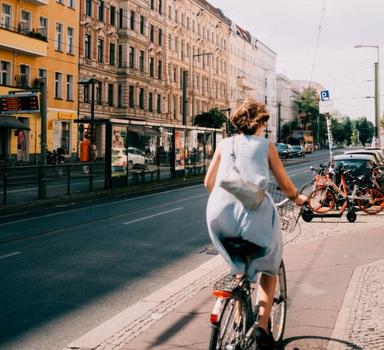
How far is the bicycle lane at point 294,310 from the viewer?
4.85m

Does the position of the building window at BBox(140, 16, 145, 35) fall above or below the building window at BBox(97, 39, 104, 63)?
above

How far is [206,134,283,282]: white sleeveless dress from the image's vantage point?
12.4ft

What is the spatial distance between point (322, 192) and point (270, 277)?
10821mm

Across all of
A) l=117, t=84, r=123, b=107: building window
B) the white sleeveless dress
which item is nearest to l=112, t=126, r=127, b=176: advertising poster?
the white sleeveless dress

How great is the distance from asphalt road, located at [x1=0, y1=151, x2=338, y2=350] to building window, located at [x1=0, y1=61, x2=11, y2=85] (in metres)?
26.1

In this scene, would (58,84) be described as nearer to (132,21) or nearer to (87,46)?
(87,46)

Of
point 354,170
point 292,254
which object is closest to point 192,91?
point 354,170

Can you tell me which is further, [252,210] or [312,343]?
[312,343]

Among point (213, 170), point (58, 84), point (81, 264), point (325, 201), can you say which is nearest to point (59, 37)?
point (58, 84)

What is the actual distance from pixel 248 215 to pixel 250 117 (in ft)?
2.20

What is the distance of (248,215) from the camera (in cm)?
378

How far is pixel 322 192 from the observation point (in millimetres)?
14617

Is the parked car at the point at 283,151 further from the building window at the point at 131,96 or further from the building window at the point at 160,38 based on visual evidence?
the building window at the point at 131,96

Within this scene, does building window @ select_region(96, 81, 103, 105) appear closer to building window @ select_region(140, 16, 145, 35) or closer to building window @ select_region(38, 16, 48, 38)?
building window @ select_region(38, 16, 48, 38)
